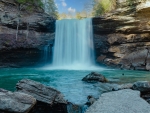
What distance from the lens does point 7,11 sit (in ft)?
91.0

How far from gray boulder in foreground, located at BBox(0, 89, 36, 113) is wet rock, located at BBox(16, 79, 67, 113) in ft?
2.41

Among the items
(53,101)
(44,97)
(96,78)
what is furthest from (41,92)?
(96,78)

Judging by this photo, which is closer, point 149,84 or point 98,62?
point 149,84

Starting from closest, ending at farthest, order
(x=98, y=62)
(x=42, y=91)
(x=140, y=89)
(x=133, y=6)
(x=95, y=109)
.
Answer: (x=95, y=109)
(x=42, y=91)
(x=140, y=89)
(x=133, y=6)
(x=98, y=62)

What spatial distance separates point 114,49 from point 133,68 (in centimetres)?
424

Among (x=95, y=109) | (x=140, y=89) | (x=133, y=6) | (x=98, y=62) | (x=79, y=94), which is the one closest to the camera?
(x=95, y=109)

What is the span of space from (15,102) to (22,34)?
24679mm

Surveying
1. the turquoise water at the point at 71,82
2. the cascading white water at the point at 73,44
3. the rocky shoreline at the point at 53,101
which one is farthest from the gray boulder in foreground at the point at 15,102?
the cascading white water at the point at 73,44

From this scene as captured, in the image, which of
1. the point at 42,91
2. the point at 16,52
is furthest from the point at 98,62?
the point at 42,91

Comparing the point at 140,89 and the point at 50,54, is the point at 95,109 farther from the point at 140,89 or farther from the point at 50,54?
the point at 50,54

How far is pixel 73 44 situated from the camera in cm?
3147

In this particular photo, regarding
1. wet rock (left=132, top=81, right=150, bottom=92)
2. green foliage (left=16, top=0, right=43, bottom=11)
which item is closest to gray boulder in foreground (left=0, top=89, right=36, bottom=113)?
wet rock (left=132, top=81, right=150, bottom=92)

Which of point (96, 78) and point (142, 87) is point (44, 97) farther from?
point (96, 78)

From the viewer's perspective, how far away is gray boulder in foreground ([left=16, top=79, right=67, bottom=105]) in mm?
7157
